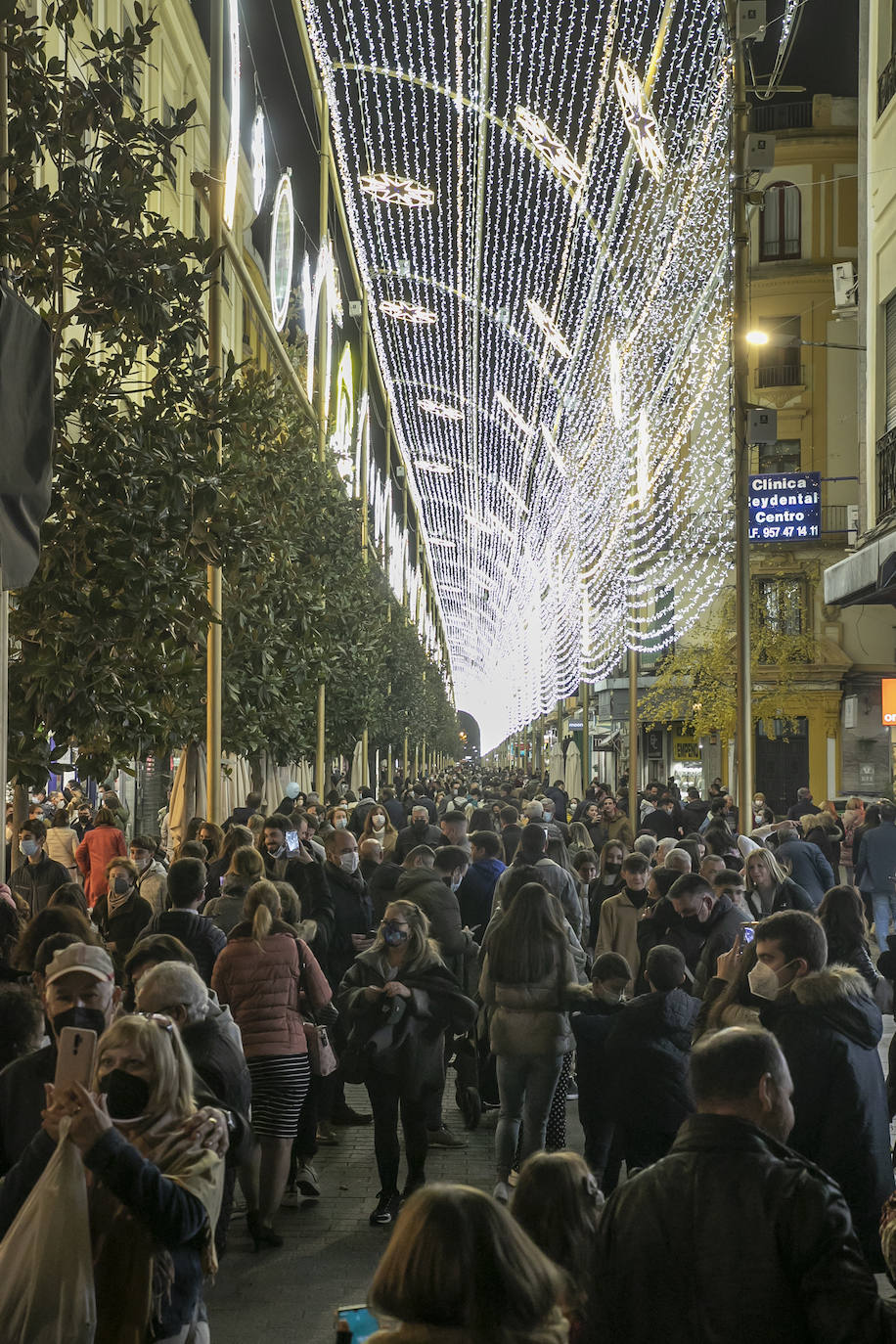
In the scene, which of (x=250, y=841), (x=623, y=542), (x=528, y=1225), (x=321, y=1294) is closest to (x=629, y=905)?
(x=250, y=841)

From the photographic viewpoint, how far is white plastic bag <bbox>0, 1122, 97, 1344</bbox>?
3697 millimetres

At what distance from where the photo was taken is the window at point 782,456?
4969 centimetres

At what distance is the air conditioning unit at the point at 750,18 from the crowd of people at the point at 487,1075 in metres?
9.39

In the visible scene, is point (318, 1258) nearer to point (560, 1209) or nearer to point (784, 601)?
point (560, 1209)

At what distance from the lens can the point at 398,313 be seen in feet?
179

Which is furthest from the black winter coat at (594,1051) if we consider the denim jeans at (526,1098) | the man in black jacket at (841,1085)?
the man in black jacket at (841,1085)

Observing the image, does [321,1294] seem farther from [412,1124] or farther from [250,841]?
[250,841]

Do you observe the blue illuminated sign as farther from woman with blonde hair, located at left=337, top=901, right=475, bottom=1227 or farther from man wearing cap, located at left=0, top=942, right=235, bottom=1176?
man wearing cap, located at left=0, top=942, right=235, bottom=1176

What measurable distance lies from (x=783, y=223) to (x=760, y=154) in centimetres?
3518

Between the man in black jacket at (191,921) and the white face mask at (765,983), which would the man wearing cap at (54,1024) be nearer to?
the white face mask at (765,983)

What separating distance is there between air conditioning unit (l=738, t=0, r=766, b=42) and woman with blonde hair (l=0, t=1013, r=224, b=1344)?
16.3 m

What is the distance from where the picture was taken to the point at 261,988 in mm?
8125

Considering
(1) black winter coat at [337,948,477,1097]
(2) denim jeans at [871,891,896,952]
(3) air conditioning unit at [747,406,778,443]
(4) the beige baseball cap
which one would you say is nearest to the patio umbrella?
(3) air conditioning unit at [747,406,778,443]

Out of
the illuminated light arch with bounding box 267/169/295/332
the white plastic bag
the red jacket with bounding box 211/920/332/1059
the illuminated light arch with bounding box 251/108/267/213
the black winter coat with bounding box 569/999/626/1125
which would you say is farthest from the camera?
the illuminated light arch with bounding box 267/169/295/332
